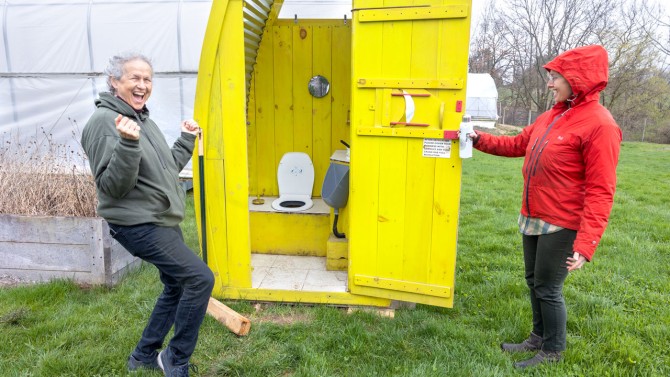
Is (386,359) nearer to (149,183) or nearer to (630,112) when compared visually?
(149,183)

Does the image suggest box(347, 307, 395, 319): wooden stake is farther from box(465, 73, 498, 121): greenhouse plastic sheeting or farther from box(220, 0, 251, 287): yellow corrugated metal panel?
box(465, 73, 498, 121): greenhouse plastic sheeting

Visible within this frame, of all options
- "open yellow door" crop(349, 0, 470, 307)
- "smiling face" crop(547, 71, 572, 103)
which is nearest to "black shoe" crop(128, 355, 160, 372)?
"open yellow door" crop(349, 0, 470, 307)

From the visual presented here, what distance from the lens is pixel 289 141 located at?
4738mm

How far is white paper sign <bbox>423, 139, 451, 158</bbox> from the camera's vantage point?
2982 mm

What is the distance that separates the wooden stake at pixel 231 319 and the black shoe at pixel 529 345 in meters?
1.67

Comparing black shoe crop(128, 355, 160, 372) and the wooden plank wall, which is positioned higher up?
the wooden plank wall

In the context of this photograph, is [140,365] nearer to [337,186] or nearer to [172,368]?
[172,368]

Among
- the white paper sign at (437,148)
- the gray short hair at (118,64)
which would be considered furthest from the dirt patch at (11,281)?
the white paper sign at (437,148)

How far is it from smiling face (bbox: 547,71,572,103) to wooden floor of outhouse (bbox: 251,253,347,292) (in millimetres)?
1979

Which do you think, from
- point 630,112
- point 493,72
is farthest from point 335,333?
point 493,72

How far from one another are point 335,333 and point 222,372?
0.77 metres

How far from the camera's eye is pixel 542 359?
8.60ft

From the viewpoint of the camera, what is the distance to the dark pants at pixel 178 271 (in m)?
2.17

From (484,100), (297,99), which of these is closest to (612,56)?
(484,100)
